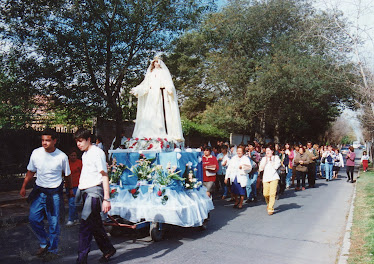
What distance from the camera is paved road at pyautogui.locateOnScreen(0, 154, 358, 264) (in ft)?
18.1

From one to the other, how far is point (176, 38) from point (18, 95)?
6.45m

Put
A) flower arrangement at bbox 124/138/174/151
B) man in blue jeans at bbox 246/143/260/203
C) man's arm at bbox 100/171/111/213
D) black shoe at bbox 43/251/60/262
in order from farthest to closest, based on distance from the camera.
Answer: man in blue jeans at bbox 246/143/260/203
flower arrangement at bbox 124/138/174/151
black shoe at bbox 43/251/60/262
man's arm at bbox 100/171/111/213

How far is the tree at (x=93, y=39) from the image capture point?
11.9 m

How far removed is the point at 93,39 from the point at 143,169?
7792 millimetres

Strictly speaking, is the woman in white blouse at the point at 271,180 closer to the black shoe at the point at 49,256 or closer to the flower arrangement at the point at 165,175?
the flower arrangement at the point at 165,175

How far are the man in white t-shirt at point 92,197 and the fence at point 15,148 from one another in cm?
813

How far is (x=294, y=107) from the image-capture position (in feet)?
90.5

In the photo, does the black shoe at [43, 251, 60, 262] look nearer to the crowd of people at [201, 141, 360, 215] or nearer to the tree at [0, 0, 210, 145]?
the crowd of people at [201, 141, 360, 215]

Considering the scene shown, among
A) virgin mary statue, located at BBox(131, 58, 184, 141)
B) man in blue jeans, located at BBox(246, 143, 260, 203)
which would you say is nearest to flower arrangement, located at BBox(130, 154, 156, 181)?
virgin mary statue, located at BBox(131, 58, 184, 141)

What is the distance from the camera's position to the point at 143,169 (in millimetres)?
6844

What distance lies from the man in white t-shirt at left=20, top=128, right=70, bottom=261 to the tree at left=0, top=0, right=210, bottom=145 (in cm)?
738

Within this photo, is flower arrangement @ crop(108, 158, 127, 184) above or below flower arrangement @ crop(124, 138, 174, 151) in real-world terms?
below

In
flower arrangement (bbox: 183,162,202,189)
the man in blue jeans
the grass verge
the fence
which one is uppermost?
the fence

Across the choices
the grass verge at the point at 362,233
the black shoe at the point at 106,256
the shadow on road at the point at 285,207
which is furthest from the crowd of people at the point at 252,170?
the black shoe at the point at 106,256
